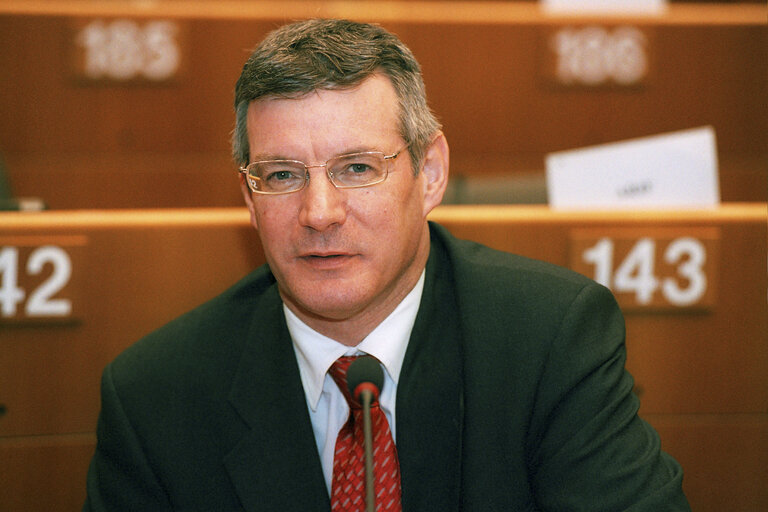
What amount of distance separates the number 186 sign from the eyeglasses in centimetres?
56

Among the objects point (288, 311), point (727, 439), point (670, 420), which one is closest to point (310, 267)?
point (288, 311)

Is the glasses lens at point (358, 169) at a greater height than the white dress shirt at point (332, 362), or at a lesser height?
greater

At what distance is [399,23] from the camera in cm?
309

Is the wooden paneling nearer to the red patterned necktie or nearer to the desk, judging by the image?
the desk

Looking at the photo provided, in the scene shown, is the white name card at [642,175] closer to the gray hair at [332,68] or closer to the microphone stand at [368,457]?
the gray hair at [332,68]

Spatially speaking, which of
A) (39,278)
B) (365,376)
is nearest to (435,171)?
(365,376)

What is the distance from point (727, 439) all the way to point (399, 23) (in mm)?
2079

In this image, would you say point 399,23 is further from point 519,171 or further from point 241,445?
point 241,445

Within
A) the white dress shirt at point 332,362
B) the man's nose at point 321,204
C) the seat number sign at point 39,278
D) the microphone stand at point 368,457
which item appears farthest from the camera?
the seat number sign at point 39,278

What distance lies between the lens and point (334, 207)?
1.19 m

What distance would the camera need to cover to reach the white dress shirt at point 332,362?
52.4 inches

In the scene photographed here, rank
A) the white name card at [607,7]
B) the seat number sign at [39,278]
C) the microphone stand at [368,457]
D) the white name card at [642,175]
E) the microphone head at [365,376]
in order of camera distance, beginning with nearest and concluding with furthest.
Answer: the microphone stand at [368,457], the microphone head at [365,376], the seat number sign at [39,278], the white name card at [642,175], the white name card at [607,7]

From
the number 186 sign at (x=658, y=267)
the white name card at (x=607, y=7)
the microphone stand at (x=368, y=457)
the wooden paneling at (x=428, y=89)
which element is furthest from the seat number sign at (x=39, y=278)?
the white name card at (x=607, y=7)

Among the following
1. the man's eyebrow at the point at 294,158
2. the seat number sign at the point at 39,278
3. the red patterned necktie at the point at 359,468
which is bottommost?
the red patterned necktie at the point at 359,468
